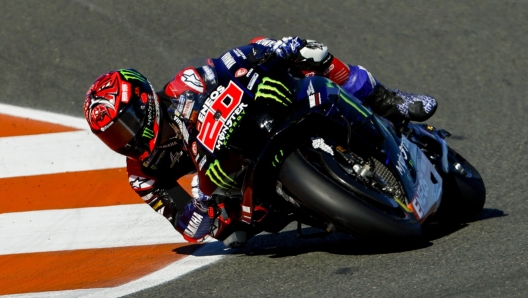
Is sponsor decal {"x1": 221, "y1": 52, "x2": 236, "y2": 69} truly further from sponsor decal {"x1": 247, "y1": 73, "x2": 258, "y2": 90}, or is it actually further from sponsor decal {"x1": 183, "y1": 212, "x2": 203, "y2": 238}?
sponsor decal {"x1": 183, "y1": 212, "x2": 203, "y2": 238}

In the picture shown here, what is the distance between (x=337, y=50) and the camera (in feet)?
29.0

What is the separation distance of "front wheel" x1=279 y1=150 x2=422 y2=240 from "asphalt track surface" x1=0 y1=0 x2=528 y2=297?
2.31 feet

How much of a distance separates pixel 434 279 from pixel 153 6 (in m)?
6.12

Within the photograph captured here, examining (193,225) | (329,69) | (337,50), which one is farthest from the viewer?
(337,50)

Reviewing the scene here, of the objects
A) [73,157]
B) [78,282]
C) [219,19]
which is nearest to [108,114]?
[78,282]

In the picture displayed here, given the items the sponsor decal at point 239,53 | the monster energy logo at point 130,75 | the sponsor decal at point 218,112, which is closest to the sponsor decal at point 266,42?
the sponsor decal at point 239,53

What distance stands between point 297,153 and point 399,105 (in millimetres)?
1185

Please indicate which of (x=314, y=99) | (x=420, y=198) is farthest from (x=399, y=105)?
(x=314, y=99)

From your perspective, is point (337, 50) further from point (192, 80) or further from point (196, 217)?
point (192, 80)

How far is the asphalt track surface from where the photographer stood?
6.77 meters

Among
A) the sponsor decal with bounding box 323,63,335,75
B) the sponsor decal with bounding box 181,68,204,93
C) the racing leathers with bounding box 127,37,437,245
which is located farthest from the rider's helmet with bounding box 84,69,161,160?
the sponsor decal with bounding box 323,63,335,75

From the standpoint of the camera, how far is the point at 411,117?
5.59 metres

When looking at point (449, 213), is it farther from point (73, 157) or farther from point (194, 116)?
point (73, 157)

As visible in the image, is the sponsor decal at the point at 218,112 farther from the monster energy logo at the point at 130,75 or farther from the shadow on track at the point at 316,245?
the shadow on track at the point at 316,245
